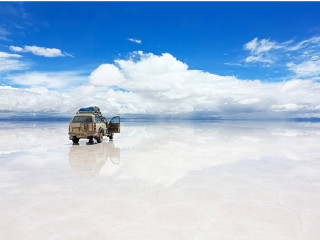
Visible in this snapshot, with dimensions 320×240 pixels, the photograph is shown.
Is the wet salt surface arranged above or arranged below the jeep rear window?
below

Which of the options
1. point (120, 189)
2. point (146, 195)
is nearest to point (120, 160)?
point (120, 189)

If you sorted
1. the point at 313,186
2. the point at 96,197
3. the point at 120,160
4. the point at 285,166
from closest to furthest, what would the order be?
1. the point at 96,197
2. the point at 313,186
3. the point at 285,166
4. the point at 120,160

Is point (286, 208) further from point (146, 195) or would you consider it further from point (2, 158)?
point (2, 158)

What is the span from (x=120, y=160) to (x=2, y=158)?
6.11 metres

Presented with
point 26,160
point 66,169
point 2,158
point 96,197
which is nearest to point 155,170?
point 96,197

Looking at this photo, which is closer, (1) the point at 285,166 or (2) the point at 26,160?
(1) the point at 285,166

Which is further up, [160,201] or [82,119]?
[82,119]

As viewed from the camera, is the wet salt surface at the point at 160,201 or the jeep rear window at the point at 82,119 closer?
the wet salt surface at the point at 160,201

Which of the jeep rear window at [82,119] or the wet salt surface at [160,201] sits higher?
the jeep rear window at [82,119]

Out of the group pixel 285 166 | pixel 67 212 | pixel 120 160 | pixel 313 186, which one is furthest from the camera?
pixel 120 160

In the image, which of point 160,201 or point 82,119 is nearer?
point 160,201

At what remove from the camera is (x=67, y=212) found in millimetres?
4367

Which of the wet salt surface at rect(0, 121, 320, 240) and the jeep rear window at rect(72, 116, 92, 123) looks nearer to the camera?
the wet salt surface at rect(0, 121, 320, 240)

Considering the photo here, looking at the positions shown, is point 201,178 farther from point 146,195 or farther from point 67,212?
point 67,212
